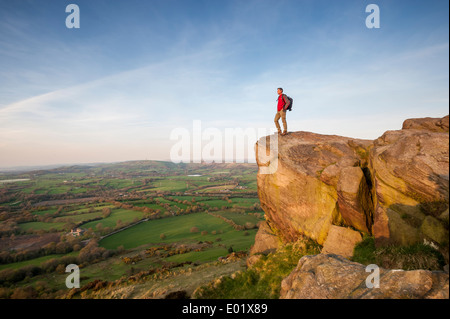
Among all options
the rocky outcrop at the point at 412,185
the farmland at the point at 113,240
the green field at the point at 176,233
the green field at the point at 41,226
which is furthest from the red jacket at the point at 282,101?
the green field at the point at 41,226

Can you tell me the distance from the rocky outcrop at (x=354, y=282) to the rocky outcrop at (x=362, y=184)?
9.78ft

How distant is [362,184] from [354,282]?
698 centimetres

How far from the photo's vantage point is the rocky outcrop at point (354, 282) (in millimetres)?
5852

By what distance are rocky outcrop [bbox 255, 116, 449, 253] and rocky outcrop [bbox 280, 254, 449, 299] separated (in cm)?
298

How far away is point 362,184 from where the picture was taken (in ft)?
39.8

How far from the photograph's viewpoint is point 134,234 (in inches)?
2207

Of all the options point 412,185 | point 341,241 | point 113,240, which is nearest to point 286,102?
point 412,185

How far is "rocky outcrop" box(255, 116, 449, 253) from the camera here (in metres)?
8.71

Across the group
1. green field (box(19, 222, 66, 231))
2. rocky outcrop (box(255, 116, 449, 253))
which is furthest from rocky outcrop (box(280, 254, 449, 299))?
green field (box(19, 222, 66, 231))

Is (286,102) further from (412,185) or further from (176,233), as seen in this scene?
(176,233)

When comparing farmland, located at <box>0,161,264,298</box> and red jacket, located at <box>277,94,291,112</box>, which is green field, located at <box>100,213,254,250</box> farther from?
red jacket, located at <box>277,94,291,112</box>

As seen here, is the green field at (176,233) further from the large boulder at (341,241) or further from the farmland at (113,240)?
the large boulder at (341,241)
